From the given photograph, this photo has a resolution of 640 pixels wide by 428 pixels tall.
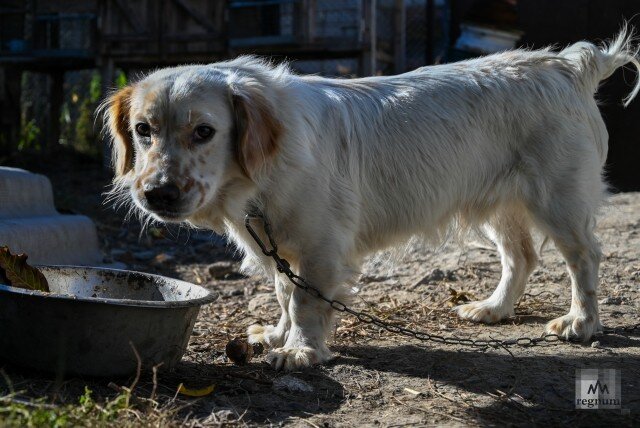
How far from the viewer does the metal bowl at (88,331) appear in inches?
130

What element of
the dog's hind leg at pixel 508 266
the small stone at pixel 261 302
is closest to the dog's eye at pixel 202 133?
the small stone at pixel 261 302

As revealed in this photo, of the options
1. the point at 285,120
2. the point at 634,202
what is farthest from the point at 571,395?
the point at 634,202

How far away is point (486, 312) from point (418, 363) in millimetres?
1083

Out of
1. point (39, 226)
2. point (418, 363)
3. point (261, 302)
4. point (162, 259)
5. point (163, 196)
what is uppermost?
point (163, 196)

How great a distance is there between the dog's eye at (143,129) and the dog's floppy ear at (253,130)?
42 cm

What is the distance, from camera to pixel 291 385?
362 cm

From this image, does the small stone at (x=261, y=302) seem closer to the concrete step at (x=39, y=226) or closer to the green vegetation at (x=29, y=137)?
the concrete step at (x=39, y=226)

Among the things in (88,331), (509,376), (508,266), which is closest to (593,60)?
(508,266)

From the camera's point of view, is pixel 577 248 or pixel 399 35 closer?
pixel 577 248

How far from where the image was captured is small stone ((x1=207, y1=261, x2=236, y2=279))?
22.1 feet

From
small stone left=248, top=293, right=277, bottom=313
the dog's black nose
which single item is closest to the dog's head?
the dog's black nose

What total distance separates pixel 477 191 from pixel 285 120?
1312mm

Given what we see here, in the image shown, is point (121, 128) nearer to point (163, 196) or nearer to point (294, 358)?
point (163, 196)

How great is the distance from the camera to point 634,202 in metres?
7.96
